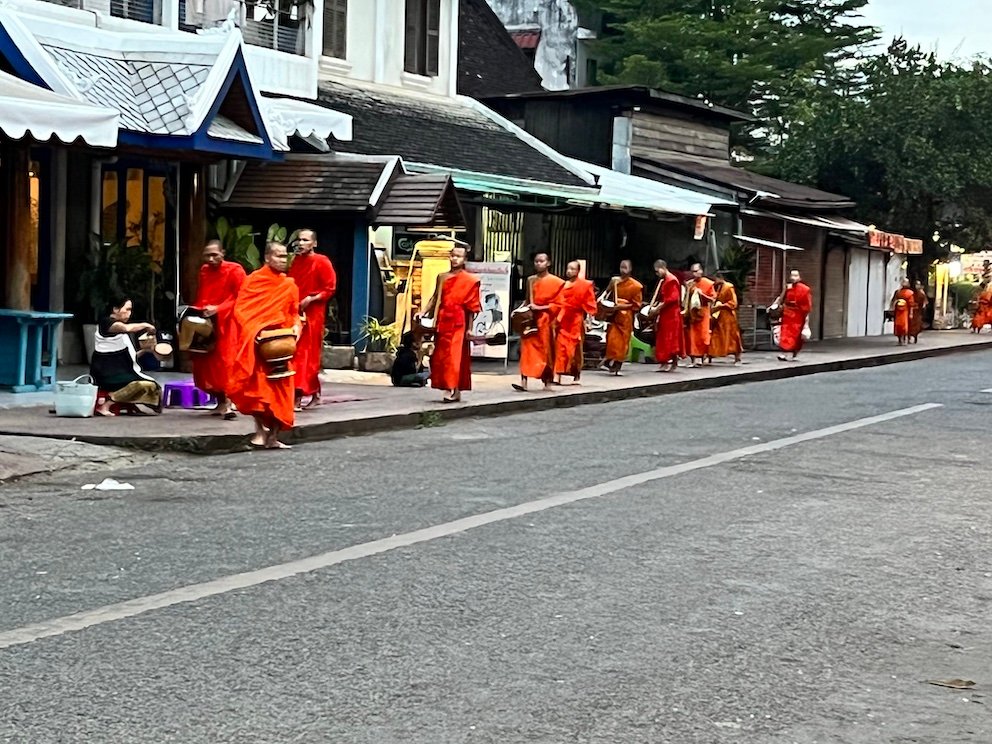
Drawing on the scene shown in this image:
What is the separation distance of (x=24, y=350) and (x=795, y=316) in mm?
15585

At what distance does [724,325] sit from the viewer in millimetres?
25766

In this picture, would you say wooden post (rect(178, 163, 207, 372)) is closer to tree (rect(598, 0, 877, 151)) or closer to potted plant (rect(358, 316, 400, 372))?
potted plant (rect(358, 316, 400, 372))

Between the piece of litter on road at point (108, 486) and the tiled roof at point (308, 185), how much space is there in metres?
8.93

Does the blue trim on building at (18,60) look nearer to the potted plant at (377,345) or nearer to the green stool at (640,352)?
the potted plant at (377,345)

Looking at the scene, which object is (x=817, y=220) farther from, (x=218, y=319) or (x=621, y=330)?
(x=218, y=319)

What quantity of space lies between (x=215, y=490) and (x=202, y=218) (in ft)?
24.8

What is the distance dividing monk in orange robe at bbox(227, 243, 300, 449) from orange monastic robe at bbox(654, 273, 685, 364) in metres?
11.2

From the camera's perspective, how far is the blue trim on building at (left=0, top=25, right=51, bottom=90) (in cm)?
1475

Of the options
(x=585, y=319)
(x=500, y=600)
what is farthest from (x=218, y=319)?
(x=585, y=319)

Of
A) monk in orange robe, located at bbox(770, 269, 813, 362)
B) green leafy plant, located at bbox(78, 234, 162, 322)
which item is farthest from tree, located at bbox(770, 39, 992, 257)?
green leafy plant, located at bbox(78, 234, 162, 322)

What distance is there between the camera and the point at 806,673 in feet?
19.1

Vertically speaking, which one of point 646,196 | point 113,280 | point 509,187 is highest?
point 646,196

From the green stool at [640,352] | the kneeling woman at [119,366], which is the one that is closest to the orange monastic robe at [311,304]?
the kneeling woman at [119,366]

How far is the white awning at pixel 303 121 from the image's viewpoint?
1811 centimetres
